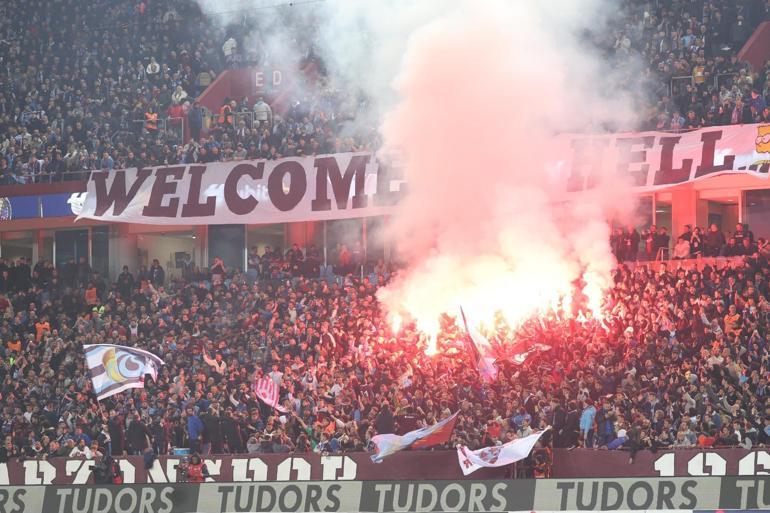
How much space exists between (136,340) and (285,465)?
7372 millimetres

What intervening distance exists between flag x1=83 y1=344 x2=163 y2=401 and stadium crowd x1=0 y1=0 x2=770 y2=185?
289 inches

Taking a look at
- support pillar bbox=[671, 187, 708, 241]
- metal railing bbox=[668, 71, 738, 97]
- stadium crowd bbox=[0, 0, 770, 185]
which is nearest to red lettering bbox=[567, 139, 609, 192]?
stadium crowd bbox=[0, 0, 770, 185]

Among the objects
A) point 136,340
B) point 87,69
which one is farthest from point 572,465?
point 87,69

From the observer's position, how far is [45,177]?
32594 millimetres

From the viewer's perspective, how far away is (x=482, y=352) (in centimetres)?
2289

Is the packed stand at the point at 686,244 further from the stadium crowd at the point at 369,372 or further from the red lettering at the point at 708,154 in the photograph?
the red lettering at the point at 708,154

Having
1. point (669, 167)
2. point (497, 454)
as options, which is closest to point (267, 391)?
point (497, 454)

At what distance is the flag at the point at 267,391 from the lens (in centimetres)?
2341

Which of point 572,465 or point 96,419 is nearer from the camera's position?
point 572,465

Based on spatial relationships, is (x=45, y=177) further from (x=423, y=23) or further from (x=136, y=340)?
(x=423, y=23)

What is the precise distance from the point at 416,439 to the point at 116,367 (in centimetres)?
561

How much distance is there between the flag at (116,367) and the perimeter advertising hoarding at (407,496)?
4.14 meters

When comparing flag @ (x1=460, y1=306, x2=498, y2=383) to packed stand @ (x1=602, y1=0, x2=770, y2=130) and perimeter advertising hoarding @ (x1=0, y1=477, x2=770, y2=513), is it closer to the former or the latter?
perimeter advertising hoarding @ (x1=0, y1=477, x2=770, y2=513)

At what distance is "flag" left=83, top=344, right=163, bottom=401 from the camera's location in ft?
76.5
